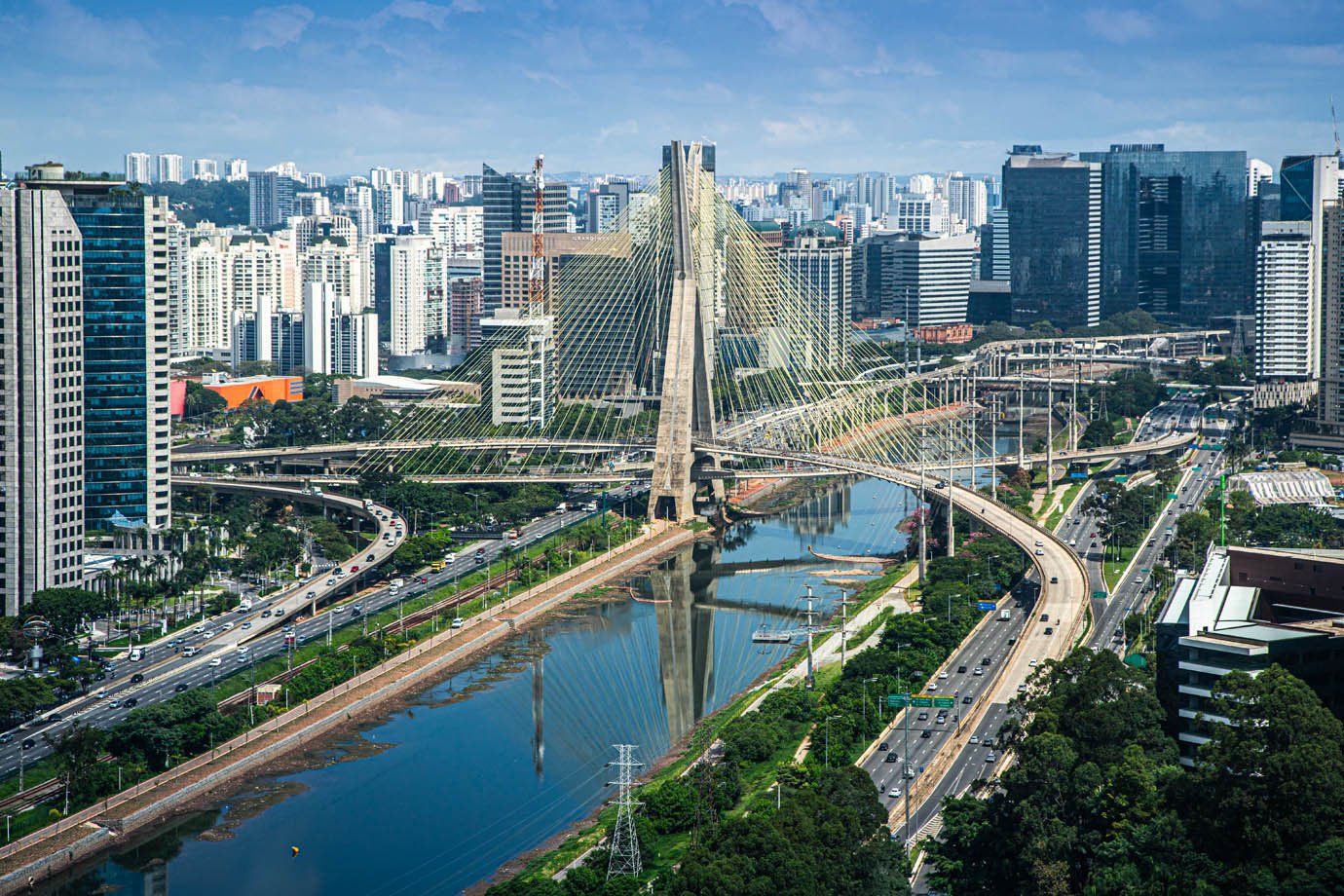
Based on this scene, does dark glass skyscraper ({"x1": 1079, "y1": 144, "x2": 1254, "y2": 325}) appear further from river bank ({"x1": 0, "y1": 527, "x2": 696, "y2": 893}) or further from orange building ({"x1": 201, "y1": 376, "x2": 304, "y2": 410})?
river bank ({"x1": 0, "y1": 527, "x2": 696, "y2": 893})

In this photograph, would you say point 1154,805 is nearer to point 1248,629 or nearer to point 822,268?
point 1248,629

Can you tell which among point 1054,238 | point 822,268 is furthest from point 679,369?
point 1054,238

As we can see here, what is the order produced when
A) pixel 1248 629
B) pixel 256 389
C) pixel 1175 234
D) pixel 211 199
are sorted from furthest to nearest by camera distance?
pixel 211 199, pixel 1175 234, pixel 256 389, pixel 1248 629

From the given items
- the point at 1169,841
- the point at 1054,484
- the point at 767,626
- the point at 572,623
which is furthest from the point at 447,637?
the point at 1054,484

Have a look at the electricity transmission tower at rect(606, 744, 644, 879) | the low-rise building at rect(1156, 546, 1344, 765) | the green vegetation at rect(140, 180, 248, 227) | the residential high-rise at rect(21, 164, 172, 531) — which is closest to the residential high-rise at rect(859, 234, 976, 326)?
the green vegetation at rect(140, 180, 248, 227)

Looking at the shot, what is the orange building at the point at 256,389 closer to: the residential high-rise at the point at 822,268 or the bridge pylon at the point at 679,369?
the bridge pylon at the point at 679,369
